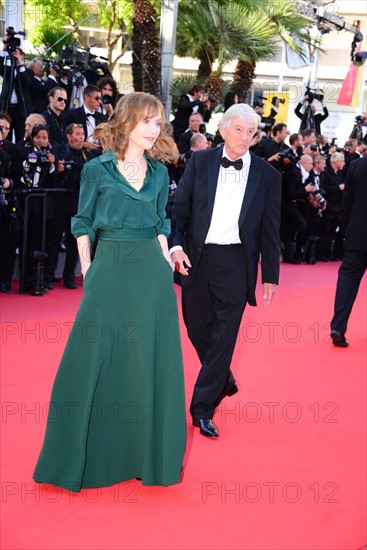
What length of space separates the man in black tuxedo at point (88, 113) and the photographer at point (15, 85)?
0.59 m

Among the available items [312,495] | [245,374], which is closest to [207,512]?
[312,495]

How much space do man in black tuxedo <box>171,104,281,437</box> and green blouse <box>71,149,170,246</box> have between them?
872 millimetres

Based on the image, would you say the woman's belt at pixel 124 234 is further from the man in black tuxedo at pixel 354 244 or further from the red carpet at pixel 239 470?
the man in black tuxedo at pixel 354 244

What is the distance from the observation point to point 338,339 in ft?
23.9

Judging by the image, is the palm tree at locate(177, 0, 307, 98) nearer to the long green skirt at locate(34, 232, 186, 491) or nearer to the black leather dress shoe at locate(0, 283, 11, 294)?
the black leather dress shoe at locate(0, 283, 11, 294)

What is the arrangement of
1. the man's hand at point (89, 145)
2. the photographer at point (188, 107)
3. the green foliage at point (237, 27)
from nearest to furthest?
the man's hand at point (89, 145)
the photographer at point (188, 107)
the green foliage at point (237, 27)

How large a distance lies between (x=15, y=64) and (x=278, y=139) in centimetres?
439

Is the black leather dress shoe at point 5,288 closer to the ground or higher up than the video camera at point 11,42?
closer to the ground

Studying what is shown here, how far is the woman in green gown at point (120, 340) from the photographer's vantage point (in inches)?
149

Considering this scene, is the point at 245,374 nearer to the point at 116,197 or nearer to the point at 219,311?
the point at 219,311

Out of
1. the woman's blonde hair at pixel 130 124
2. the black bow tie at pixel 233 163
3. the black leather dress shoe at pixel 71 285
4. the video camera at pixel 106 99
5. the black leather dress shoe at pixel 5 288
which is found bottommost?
the black leather dress shoe at pixel 71 285

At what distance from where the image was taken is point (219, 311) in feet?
15.5

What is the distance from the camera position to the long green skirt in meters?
3.80

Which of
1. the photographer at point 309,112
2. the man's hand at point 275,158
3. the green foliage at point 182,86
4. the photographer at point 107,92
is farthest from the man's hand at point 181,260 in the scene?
the green foliage at point 182,86
